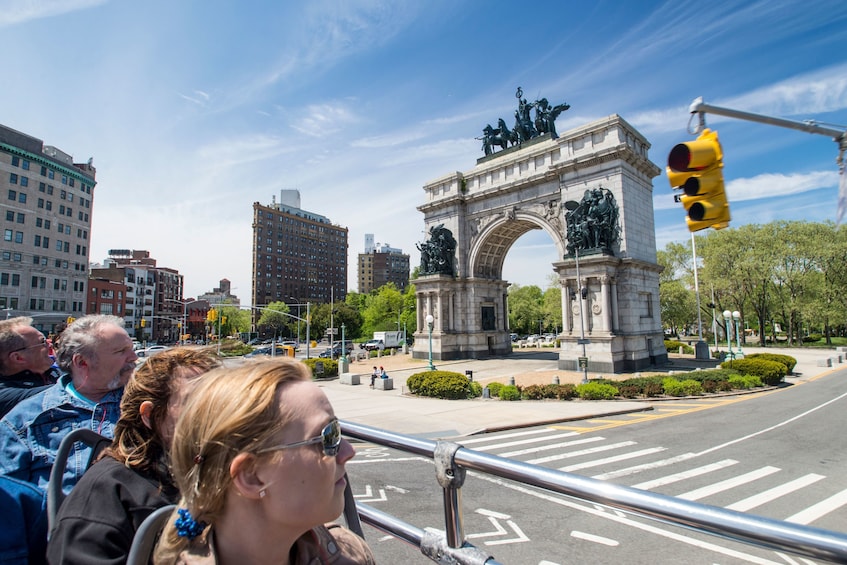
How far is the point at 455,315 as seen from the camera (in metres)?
38.4

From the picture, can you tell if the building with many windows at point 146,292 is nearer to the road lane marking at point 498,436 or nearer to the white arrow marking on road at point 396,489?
the road lane marking at point 498,436

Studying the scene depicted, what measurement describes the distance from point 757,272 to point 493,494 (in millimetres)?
58363

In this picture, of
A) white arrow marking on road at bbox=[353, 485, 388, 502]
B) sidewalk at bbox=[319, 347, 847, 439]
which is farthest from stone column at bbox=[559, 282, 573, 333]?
white arrow marking on road at bbox=[353, 485, 388, 502]

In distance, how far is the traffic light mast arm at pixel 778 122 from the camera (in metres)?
5.56

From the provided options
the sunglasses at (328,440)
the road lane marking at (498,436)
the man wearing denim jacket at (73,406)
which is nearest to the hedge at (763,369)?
the road lane marking at (498,436)

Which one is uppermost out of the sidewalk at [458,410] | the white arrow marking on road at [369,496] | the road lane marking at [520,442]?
the white arrow marking on road at [369,496]

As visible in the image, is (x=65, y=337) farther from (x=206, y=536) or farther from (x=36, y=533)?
(x=206, y=536)

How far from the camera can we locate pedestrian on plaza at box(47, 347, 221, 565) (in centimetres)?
164

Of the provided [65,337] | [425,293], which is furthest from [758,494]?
[425,293]

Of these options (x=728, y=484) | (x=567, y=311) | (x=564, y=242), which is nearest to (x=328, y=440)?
(x=728, y=484)

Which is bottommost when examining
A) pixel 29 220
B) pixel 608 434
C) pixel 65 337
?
pixel 608 434

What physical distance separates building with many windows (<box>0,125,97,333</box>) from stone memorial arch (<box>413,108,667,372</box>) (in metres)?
46.7

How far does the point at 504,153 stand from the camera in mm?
37125

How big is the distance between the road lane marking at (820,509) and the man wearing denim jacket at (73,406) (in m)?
9.44
